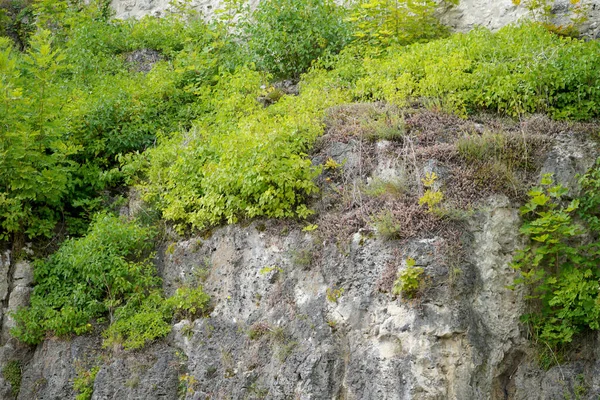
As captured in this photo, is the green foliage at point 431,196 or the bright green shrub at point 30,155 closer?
the green foliage at point 431,196

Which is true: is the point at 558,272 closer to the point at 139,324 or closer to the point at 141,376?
the point at 141,376

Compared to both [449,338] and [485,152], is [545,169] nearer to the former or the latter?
[485,152]

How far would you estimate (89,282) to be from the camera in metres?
8.77

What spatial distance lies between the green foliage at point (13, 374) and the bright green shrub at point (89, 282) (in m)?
0.37

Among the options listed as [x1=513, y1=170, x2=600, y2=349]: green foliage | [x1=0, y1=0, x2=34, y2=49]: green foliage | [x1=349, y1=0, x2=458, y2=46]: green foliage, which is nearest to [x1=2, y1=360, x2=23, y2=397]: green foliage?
[x1=513, y1=170, x2=600, y2=349]: green foliage

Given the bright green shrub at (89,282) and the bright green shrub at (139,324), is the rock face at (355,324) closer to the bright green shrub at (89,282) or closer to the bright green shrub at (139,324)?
the bright green shrub at (139,324)

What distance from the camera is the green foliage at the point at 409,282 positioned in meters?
6.14

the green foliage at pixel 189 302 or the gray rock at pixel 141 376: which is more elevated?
the green foliage at pixel 189 302

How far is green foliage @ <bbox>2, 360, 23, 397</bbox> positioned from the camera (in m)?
8.55

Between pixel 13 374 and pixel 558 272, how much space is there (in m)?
6.81

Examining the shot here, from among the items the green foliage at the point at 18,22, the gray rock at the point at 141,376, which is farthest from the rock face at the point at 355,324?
the green foliage at the point at 18,22

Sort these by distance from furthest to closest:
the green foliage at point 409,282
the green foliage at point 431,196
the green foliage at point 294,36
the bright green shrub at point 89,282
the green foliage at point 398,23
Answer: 1. the green foliage at point 294,36
2. the green foliage at point 398,23
3. the bright green shrub at point 89,282
4. the green foliage at point 431,196
5. the green foliage at point 409,282

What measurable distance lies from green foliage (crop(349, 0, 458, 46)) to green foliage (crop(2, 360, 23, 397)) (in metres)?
6.94

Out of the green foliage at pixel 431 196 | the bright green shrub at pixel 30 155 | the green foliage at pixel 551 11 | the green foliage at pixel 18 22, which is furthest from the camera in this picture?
the green foliage at pixel 18 22
